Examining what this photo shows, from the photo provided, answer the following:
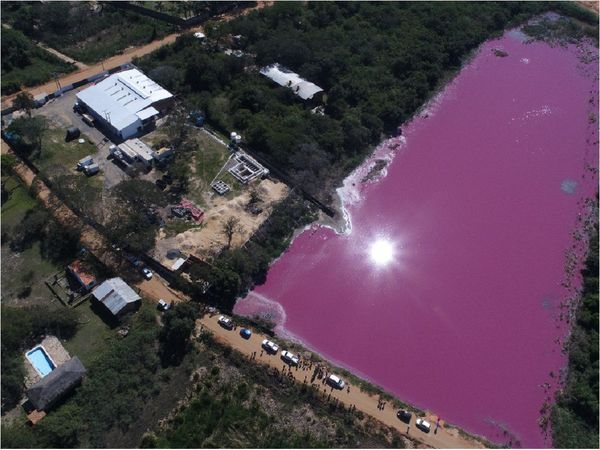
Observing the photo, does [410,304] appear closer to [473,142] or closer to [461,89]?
[473,142]

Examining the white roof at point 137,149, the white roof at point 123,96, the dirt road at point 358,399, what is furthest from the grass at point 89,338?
the white roof at point 123,96

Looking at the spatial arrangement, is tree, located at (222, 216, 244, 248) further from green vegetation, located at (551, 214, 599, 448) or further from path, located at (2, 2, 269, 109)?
path, located at (2, 2, 269, 109)

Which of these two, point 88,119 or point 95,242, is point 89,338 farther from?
point 88,119

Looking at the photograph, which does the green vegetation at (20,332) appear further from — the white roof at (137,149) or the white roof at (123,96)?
the white roof at (123,96)

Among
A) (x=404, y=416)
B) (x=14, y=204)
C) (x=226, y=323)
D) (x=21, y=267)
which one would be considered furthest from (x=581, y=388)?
(x=14, y=204)

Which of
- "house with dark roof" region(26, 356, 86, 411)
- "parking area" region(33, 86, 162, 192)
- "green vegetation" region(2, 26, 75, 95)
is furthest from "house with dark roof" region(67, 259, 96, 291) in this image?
"green vegetation" region(2, 26, 75, 95)

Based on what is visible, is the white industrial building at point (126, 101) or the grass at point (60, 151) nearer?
the grass at point (60, 151)
